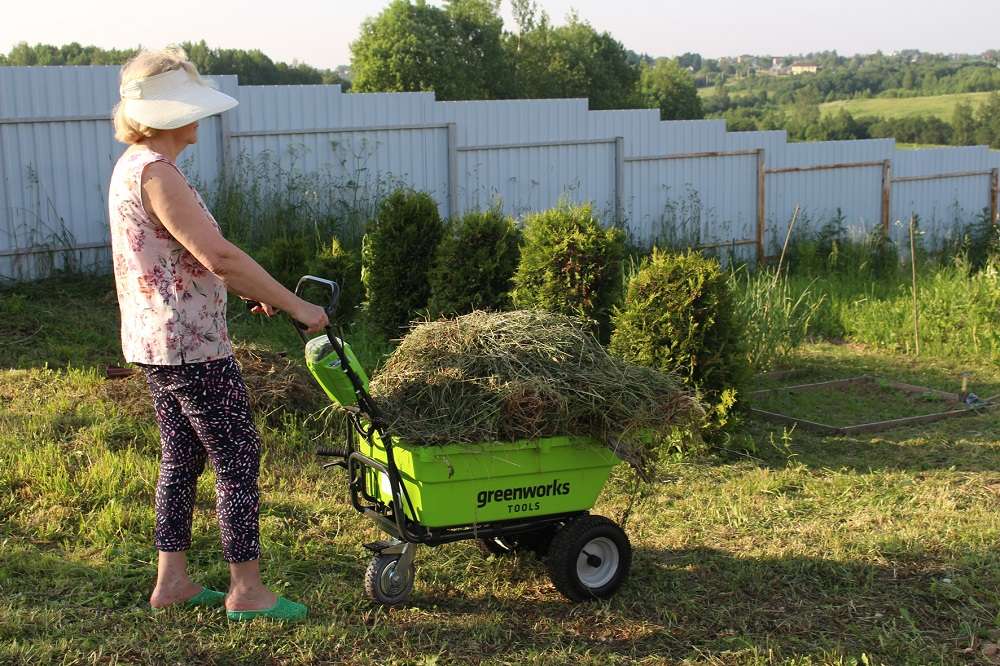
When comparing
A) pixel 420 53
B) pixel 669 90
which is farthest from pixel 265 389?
pixel 669 90

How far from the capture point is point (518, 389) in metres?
4.11

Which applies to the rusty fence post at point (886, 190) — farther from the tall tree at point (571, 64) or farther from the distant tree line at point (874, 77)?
the distant tree line at point (874, 77)

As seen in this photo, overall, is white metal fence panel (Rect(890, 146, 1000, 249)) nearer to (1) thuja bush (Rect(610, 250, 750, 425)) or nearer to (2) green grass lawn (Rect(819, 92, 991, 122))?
(1) thuja bush (Rect(610, 250, 750, 425))

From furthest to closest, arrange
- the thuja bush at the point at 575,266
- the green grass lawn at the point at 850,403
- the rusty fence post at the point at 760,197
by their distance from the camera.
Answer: the rusty fence post at the point at 760,197 → the green grass lawn at the point at 850,403 → the thuja bush at the point at 575,266

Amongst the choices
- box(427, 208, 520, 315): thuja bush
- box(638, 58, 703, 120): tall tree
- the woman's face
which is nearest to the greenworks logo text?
the woman's face

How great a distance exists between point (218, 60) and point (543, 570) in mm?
43894

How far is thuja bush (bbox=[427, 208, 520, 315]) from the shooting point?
8297 millimetres

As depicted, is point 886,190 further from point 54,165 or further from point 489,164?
point 54,165

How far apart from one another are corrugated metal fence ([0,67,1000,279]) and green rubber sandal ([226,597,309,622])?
8021 mm

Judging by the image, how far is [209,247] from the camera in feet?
11.9

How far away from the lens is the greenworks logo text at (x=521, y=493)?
13.6 ft

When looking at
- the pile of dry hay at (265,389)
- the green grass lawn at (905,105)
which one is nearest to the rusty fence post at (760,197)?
the pile of dry hay at (265,389)

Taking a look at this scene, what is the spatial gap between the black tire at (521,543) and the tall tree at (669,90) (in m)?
38.3

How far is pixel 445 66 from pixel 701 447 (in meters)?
29.5
